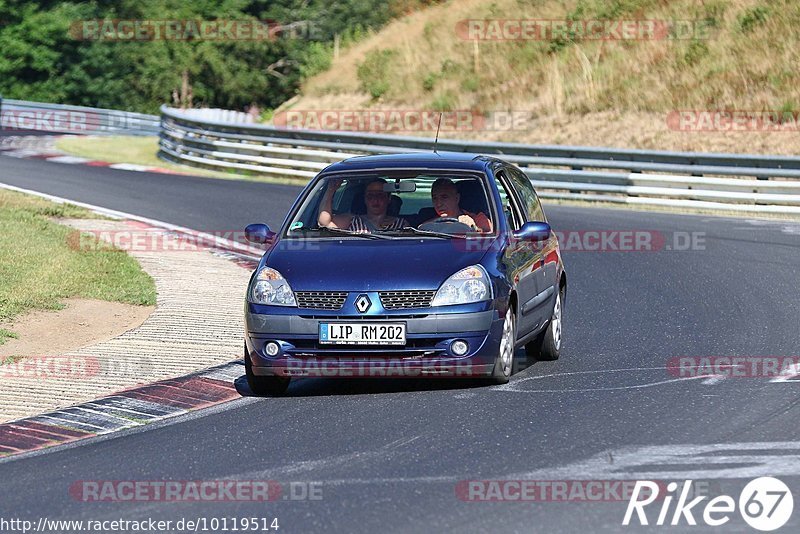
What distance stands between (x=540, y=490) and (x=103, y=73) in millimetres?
56527

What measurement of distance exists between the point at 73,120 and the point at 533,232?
122 feet

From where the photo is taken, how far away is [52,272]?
14234 mm

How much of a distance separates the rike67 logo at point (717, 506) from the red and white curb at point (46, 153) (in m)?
22.9

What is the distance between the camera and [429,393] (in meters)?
9.15

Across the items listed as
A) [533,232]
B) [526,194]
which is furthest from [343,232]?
[526,194]

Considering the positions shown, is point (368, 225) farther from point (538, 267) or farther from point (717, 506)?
point (717, 506)

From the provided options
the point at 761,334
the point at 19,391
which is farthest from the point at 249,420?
the point at 761,334

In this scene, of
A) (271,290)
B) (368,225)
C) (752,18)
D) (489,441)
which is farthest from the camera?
(752,18)

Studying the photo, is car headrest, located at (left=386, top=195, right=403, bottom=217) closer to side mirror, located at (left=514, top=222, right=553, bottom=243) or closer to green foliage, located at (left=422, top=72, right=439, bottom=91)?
side mirror, located at (left=514, top=222, right=553, bottom=243)

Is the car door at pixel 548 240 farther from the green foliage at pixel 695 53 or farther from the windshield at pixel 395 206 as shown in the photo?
the green foliage at pixel 695 53

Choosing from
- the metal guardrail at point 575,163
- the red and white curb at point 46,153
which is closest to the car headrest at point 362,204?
the metal guardrail at point 575,163

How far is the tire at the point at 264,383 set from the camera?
9.27 m

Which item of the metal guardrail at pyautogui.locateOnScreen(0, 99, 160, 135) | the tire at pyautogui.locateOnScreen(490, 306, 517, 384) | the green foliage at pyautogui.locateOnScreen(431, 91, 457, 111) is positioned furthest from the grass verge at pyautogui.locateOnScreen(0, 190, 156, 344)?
the metal guardrail at pyautogui.locateOnScreen(0, 99, 160, 135)

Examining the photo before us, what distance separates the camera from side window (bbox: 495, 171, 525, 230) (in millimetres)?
10344
